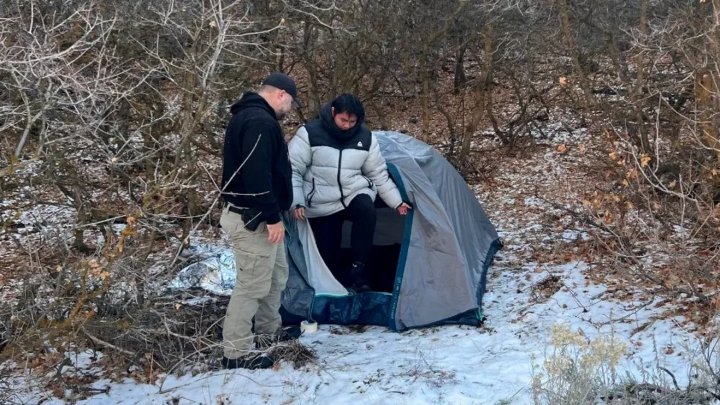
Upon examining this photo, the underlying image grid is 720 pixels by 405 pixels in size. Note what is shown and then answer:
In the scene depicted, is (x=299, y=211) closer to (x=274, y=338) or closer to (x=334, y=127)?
(x=334, y=127)

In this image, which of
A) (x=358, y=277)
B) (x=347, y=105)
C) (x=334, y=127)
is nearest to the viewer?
(x=347, y=105)

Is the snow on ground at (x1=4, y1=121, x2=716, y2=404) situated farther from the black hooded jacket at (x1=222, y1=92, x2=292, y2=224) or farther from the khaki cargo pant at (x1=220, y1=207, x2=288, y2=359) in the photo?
the black hooded jacket at (x1=222, y1=92, x2=292, y2=224)

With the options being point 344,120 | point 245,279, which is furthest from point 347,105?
point 245,279

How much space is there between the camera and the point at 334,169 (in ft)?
16.8

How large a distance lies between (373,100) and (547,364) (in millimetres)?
6296

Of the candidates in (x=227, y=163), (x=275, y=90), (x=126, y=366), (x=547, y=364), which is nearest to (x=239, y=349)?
(x=126, y=366)

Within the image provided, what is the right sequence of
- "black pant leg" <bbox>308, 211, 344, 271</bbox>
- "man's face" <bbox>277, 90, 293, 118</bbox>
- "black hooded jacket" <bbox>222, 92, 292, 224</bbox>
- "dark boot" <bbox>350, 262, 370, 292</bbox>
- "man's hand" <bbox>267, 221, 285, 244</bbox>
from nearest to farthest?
"black hooded jacket" <bbox>222, 92, 292, 224</bbox> → "man's hand" <bbox>267, 221, 285, 244</bbox> → "man's face" <bbox>277, 90, 293, 118</bbox> → "dark boot" <bbox>350, 262, 370, 292</bbox> → "black pant leg" <bbox>308, 211, 344, 271</bbox>

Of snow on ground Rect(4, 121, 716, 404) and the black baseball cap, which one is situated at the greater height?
the black baseball cap

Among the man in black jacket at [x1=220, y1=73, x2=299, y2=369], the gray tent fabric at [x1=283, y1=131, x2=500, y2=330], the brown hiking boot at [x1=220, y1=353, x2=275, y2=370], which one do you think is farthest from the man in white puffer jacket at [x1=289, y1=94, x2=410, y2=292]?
the brown hiking boot at [x1=220, y1=353, x2=275, y2=370]

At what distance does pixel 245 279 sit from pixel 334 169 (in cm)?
113

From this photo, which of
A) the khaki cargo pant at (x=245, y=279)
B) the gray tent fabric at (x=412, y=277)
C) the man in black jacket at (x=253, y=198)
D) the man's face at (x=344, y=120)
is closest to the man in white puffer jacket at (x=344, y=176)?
the man's face at (x=344, y=120)

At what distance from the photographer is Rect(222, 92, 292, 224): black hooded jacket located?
13.3ft

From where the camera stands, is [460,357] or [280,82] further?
[460,357]

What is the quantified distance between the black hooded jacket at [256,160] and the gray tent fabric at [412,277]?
97cm
